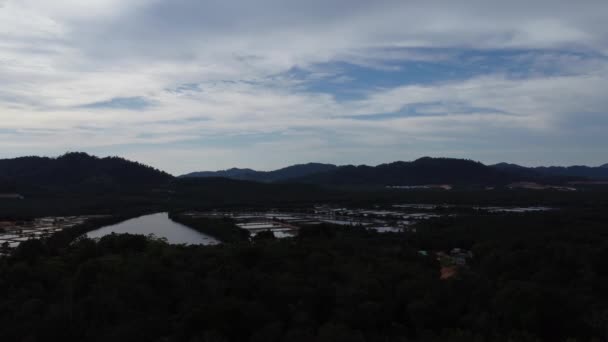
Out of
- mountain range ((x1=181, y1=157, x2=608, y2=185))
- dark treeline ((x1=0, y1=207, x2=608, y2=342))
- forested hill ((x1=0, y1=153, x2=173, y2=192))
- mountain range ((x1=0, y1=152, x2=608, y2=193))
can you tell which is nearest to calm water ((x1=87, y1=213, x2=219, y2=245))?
dark treeline ((x1=0, y1=207, x2=608, y2=342))

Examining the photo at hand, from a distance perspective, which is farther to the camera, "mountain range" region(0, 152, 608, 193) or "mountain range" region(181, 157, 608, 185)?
"mountain range" region(181, 157, 608, 185)

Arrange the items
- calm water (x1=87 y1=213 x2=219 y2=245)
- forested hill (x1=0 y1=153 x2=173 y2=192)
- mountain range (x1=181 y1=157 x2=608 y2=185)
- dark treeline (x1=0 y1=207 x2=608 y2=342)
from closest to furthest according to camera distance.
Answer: dark treeline (x1=0 y1=207 x2=608 y2=342), calm water (x1=87 y1=213 x2=219 y2=245), forested hill (x1=0 y1=153 x2=173 y2=192), mountain range (x1=181 y1=157 x2=608 y2=185)

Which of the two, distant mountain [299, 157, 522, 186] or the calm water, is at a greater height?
distant mountain [299, 157, 522, 186]

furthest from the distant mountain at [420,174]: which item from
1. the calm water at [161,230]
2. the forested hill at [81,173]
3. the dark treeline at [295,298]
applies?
the dark treeline at [295,298]

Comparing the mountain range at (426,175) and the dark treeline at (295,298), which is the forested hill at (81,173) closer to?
the mountain range at (426,175)

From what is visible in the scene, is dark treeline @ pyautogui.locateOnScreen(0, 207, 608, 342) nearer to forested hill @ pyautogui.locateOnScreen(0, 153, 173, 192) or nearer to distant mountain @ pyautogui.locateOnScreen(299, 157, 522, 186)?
forested hill @ pyautogui.locateOnScreen(0, 153, 173, 192)

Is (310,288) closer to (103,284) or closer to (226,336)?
(226,336)

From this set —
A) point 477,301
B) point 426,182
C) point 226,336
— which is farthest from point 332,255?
point 426,182
